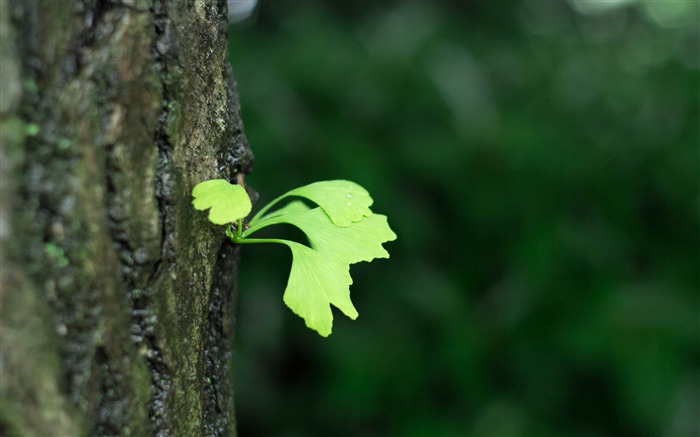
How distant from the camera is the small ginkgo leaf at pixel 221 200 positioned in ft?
1.93

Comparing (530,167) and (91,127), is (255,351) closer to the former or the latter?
(530,167)

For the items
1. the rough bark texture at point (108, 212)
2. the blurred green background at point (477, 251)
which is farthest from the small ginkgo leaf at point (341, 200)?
the blurred green background at point (477, 251)

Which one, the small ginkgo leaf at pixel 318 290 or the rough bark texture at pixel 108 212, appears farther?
the small ginkgo leaf at pixel 318 290

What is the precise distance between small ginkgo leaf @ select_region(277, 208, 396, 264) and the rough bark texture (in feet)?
0.31

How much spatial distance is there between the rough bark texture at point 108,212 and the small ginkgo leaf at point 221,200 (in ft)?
0.07

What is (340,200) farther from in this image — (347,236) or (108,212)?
(108,212)

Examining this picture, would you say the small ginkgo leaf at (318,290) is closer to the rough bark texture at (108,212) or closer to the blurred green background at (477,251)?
the rough bark texture at (108,212)

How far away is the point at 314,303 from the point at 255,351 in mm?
1579

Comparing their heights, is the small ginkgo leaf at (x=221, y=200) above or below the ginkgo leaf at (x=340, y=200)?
below

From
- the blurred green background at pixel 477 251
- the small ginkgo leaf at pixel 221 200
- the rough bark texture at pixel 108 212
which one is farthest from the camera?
the blurred green background at pixel 477 251

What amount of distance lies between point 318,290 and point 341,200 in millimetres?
102

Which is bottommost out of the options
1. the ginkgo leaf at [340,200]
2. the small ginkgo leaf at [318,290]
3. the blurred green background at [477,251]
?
the small ginkgo leaf at [318,290]

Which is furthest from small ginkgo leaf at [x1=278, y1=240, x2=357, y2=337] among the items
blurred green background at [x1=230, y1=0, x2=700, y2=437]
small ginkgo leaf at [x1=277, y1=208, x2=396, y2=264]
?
blurred green background at [x1=230, y1=0, x2=700, y2=437]

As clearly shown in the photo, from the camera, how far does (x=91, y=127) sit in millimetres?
523
